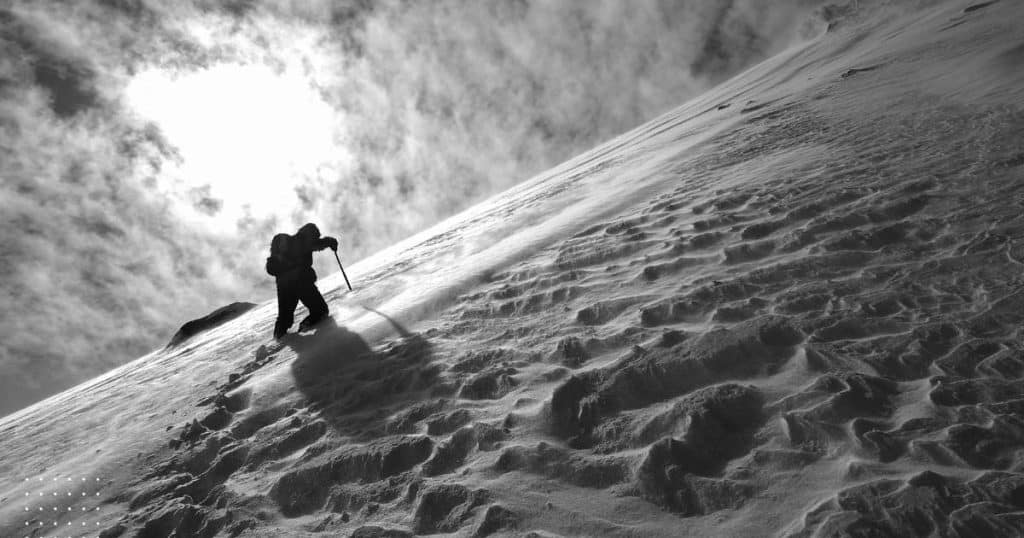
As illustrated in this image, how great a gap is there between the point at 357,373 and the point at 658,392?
290 cm

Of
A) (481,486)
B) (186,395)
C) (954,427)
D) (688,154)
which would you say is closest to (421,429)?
(481,486)

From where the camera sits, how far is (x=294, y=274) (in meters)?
6.91

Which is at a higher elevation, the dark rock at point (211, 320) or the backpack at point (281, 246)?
the backpack at point (281, 246)

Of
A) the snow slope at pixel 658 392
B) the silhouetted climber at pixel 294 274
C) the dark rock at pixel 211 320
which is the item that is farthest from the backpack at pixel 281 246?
the dark rock at pixel 211 320

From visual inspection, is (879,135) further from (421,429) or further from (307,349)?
(307,349)

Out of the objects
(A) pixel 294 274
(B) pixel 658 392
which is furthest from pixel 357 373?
(A) pixel 294 274

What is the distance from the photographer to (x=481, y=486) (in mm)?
2500

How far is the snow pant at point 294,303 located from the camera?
6.74 m

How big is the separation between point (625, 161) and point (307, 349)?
32.7ft

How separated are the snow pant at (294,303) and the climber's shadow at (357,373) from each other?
3.81ft

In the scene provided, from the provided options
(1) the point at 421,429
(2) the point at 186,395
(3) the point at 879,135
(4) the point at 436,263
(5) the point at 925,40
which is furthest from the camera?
(5) the point at 925,40

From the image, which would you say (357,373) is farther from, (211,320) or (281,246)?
(211,320)

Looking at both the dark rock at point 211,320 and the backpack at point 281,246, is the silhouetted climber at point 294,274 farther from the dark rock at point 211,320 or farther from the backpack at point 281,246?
the dark rock at point 211,320

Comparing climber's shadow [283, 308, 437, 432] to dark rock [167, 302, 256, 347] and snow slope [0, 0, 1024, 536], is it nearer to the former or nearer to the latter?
snow slope [0, 0, 1024, 536]
